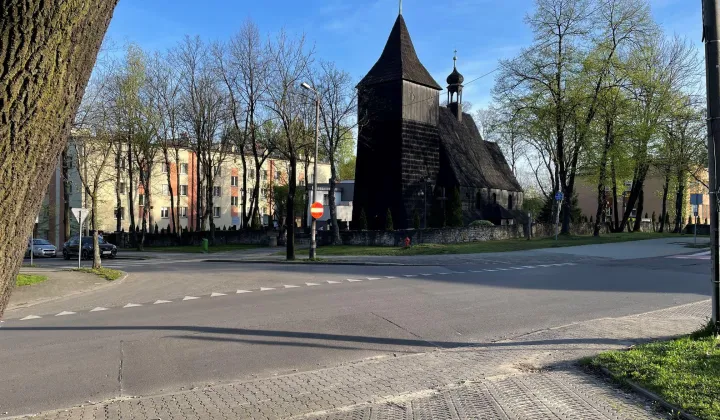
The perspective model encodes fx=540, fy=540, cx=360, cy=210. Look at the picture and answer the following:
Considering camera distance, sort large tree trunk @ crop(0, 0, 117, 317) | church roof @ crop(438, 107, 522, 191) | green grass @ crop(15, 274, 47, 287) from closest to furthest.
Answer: large tree trunk @ crop(0, 0, 117, 317), green grass @ crop(15, 274, 47, 287), church roof @ crop(438, 107, 522, 191)

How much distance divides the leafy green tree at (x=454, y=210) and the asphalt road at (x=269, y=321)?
24.9 meters

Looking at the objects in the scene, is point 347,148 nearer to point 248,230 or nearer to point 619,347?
point 248,230

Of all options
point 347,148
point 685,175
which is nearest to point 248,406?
point 685,175

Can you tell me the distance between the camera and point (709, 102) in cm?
708

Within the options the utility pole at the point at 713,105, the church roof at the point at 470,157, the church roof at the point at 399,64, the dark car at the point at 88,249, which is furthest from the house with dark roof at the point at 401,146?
the utility pole at the point at 713,105

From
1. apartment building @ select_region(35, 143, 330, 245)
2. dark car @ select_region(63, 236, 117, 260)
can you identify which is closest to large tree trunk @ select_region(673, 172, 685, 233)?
apartment building @ select_region(35, 143, 330, 245)

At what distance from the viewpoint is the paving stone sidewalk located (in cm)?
487

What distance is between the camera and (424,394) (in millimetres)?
5414

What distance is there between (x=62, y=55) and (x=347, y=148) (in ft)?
217

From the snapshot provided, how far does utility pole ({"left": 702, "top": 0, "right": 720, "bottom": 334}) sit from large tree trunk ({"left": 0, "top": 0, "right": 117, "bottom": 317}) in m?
7.33

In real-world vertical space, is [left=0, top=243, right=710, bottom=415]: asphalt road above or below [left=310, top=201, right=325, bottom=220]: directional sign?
below

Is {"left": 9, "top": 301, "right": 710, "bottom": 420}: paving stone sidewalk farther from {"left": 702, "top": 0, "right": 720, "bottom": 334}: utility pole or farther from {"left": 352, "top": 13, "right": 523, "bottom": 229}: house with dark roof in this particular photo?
{"left": 352, "top": 13, "right": 523, "bottom": 229}: house with dark roof

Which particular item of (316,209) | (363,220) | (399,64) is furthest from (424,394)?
(399,64)

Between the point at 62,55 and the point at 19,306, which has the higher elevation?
the point at 62,55
